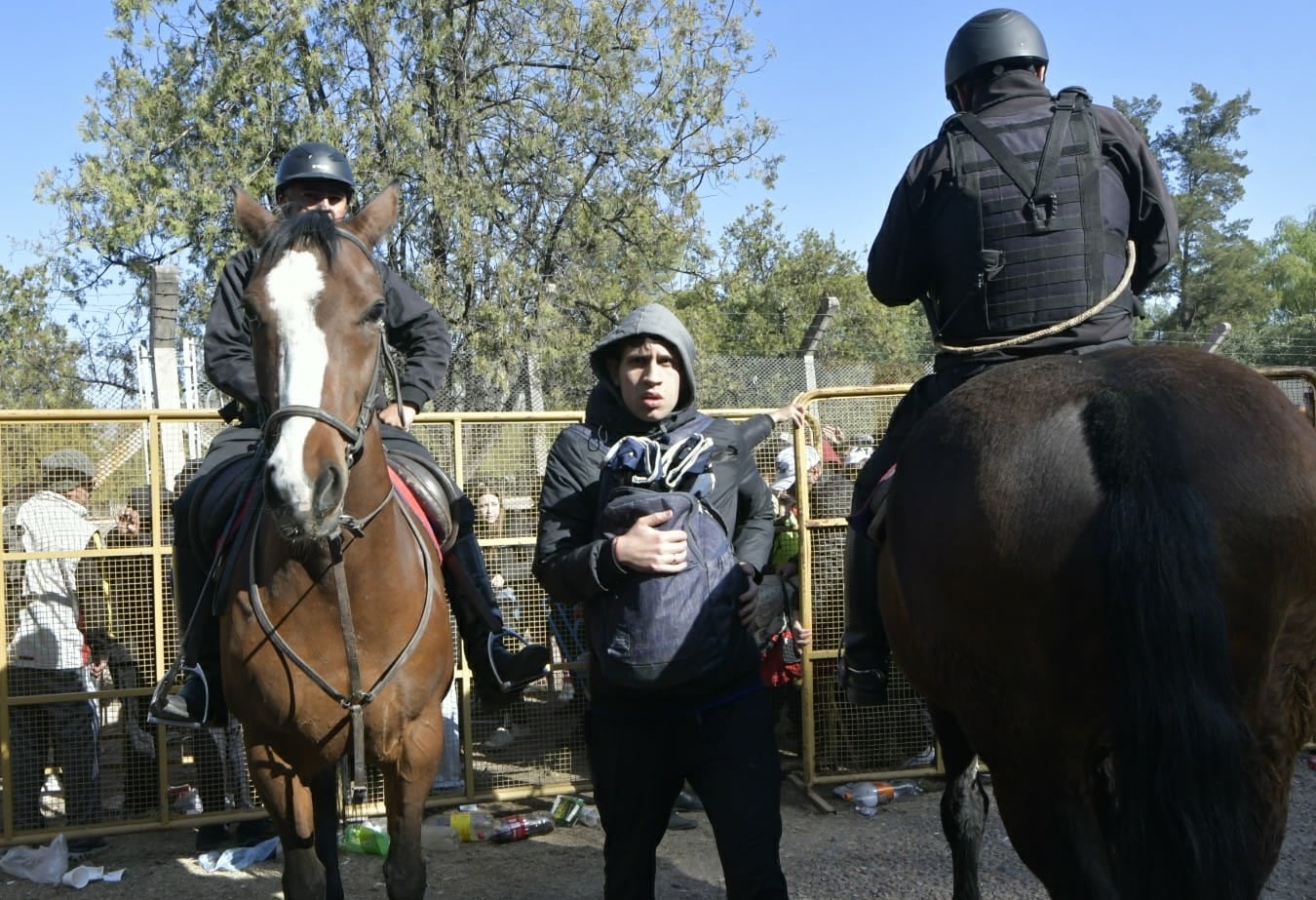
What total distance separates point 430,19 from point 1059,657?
16.9 metres

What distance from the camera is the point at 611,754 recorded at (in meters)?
3.38

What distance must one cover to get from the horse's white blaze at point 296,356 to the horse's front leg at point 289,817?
1.31m

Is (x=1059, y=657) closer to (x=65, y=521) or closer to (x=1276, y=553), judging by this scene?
(x=1276, y=553)

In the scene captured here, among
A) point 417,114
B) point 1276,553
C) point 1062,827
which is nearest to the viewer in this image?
point 1276,553

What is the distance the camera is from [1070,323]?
333 cm

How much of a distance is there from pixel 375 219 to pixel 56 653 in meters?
3.76

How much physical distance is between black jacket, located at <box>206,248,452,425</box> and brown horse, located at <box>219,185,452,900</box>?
0.67 meters

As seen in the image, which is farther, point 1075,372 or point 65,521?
point 65,521

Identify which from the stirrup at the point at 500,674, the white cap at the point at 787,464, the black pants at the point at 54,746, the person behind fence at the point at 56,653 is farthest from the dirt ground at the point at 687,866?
the white cap at the point at 787,464

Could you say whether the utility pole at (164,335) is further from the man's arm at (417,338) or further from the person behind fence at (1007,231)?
the person behind fence at (1007,231)

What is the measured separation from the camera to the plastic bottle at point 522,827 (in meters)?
6.14

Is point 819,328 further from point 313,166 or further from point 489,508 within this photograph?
point 313,166

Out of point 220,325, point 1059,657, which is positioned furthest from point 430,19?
point 1059,657

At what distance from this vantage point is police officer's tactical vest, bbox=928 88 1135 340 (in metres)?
3.32
